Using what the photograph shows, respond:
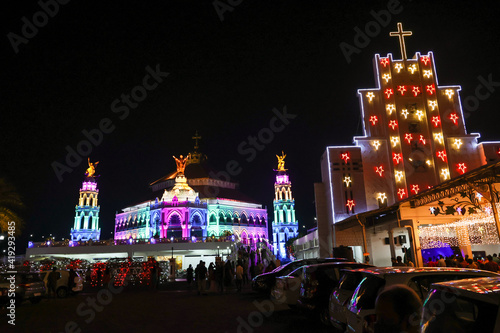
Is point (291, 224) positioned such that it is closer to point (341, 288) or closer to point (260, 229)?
point (260, 229)

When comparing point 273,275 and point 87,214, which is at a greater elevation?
point 87,214

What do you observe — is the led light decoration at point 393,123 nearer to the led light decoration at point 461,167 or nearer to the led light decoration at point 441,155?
the led light decoration at point 441,155

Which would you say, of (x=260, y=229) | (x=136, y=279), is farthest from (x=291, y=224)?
(x=136, y=279)

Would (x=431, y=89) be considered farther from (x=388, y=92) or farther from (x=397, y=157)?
(x=397, y=157)

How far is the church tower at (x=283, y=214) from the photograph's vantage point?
76.4 metres

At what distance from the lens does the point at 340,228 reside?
107ft

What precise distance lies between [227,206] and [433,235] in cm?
5564

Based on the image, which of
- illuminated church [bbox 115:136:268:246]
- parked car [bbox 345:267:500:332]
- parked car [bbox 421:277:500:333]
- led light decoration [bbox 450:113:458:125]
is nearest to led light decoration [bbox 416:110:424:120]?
led light decoration [bbox 450:113:458:125]

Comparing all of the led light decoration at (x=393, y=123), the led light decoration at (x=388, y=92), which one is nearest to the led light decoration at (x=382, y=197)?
the led light decoration at (x=393, y=123)

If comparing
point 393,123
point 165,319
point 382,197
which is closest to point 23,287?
point 165,319

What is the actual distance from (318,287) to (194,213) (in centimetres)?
6068

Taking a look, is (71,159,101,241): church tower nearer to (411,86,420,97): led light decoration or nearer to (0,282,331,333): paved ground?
(411,86,420,97): led light decoration

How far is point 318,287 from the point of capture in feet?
28.2

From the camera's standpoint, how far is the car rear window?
522 centimetres
